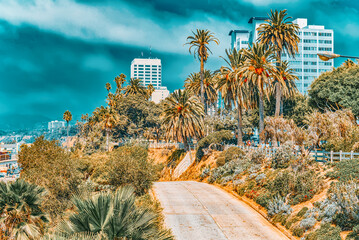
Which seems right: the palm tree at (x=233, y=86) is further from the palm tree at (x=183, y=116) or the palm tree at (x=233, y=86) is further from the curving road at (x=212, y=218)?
the curving road at (x=212, y=218)

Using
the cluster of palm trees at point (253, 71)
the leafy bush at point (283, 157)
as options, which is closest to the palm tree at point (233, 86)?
the cluster of palm trees at point (253, 71)

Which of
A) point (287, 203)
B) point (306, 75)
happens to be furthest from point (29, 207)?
point (306, 75)

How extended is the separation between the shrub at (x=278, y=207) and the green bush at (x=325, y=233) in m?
3.97

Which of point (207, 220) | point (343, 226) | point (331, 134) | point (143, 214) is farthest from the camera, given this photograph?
point (331, 134)

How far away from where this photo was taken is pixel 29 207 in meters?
19.0

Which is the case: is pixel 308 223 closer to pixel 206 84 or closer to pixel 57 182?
pixel 57 182

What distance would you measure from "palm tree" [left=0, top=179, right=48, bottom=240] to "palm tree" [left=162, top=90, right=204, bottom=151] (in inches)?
1468

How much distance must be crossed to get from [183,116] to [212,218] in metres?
33.4

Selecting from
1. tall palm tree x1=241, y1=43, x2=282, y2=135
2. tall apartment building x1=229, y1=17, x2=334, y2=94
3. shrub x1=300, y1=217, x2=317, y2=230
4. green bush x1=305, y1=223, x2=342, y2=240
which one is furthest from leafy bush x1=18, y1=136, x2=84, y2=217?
tall apartment building x1=229, y1=17, x2=334, y2=94

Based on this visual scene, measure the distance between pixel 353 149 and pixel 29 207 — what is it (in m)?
23.7

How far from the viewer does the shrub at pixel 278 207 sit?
22.4m

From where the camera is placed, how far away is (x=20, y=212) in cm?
1816

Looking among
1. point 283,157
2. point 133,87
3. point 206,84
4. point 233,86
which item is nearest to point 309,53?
point 133,87

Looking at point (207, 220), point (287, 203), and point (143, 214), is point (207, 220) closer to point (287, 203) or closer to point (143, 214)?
point (287, 203)
